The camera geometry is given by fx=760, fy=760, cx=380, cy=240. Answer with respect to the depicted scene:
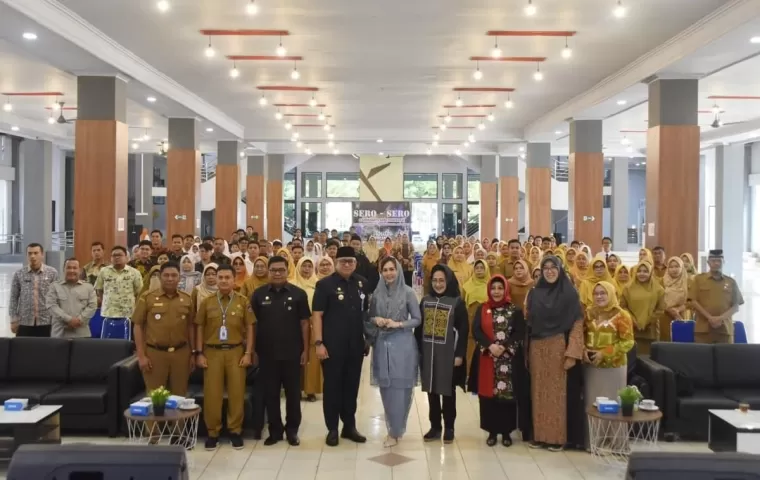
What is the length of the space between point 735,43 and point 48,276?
28.8 feet

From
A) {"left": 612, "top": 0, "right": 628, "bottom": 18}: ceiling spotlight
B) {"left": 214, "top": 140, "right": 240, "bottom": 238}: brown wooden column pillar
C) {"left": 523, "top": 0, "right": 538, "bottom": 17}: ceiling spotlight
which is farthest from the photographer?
{"left": 214, "top": 140, "right": 240, "bottom": 238}: brown wooden column pillar

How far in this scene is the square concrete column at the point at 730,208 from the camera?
22953mm

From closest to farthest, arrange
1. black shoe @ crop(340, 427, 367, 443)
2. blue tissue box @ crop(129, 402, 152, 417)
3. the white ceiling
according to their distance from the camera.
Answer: blue tissue box @ crop(129, 402, 152, 417), black shoe @ crop(340, 427, 367, 443), the white ceiling

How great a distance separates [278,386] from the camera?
6.15m

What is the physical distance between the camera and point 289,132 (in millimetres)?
23625

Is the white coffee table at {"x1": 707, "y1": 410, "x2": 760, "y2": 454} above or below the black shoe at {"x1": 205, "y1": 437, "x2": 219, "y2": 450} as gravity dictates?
above

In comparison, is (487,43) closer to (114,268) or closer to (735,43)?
(735,43)

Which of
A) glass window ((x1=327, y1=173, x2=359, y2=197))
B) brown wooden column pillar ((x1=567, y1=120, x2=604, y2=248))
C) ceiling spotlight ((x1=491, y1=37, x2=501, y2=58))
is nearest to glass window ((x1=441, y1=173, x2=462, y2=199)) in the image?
glass window ((x1=327, y1=173, x2=359, y2=197))

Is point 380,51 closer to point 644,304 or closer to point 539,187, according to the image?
point 644,304

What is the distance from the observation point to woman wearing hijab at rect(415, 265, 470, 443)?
20.0 feet

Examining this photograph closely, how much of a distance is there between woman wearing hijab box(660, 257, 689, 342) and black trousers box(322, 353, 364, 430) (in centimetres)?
400

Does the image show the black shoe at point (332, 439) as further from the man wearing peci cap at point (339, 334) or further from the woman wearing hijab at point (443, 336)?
the woman wearing hijab at point (443, 336)

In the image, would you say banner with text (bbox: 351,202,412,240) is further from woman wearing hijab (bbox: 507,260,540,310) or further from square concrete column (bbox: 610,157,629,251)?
woman wearing hijab (bbox: 507,260,540,310)

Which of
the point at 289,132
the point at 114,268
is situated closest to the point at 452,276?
the point at 114,268
